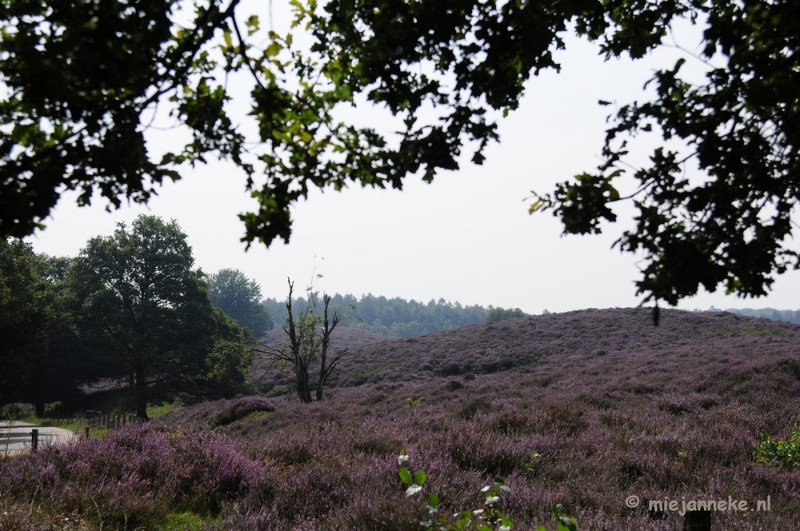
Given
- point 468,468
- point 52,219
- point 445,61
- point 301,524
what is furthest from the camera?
point 468,468

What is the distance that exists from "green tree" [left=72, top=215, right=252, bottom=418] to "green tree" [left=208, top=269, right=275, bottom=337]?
5283cm

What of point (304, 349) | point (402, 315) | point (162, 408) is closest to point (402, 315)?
point (402, 315)

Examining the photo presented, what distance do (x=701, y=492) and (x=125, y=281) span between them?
1477 inches

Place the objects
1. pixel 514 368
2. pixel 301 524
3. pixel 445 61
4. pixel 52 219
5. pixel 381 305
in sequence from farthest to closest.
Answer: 1. pixel 381 305
2. pixel 514 368
3. pixel 301 524
4. pixel 445 61
5. pixel 52 219

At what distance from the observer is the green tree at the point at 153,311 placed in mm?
34250

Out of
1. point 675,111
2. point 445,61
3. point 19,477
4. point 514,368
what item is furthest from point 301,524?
point 514,368

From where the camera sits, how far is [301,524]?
4273 mm

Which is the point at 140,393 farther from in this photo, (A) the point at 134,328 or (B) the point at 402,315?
(B) the point at 402,315

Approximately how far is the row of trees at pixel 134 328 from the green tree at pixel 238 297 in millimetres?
51883

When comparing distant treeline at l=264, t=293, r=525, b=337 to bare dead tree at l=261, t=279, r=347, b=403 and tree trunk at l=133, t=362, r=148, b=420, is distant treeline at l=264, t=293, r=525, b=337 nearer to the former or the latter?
tree trunk at l=133, t=362, r=148, b=420

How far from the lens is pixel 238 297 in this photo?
91.4 m

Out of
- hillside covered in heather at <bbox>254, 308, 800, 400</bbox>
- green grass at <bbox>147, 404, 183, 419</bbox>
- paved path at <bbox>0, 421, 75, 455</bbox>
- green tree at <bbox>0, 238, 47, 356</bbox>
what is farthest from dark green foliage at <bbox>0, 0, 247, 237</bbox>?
green grass at <bbox>147, 404, 183, 419</bbox>

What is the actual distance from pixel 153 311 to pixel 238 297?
5789cm

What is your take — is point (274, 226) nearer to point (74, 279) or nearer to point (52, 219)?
point (52, 219)
